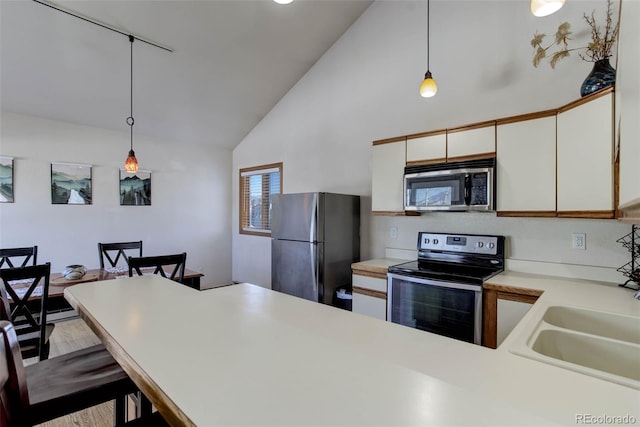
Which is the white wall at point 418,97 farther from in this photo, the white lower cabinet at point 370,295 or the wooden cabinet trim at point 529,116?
the white lower cabinet at point 370,295

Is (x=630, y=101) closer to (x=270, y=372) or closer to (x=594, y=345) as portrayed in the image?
(x=594, y=345)

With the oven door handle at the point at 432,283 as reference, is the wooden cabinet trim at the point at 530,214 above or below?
above

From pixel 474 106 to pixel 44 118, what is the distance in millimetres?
4706

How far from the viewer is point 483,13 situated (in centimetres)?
266

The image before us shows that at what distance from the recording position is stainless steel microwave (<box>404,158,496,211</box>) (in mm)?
2285

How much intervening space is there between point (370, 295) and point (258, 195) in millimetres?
2843

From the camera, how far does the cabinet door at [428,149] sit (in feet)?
8.33

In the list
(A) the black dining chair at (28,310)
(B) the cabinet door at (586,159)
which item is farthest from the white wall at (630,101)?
(A) the black dining chair at (28,310)

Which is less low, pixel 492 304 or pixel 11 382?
pixel 11 382

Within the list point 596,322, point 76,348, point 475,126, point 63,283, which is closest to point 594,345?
point 596,322

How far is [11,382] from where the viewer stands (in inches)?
36.1

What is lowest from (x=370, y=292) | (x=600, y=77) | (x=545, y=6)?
(x=370, y=292)

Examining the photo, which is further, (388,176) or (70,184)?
(70,184)

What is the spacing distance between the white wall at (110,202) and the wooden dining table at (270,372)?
3.24 metres
